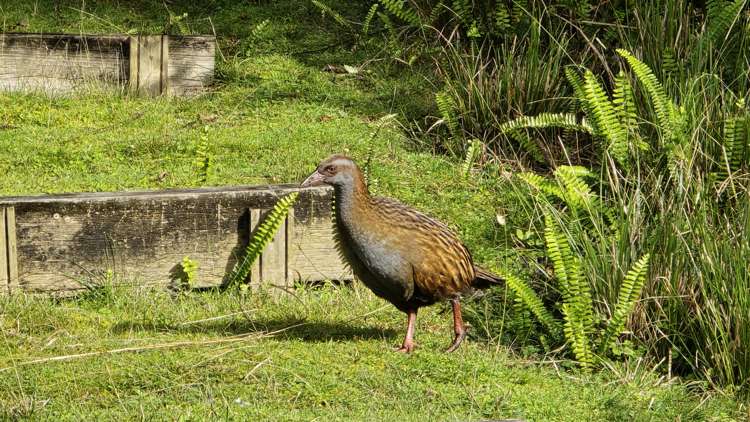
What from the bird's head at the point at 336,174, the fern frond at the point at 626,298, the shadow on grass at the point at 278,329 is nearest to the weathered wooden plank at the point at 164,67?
the shadow on grass at the point at 278,329

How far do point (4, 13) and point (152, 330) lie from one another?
578 centimetres

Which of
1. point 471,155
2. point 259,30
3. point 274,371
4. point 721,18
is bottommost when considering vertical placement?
point 274,371

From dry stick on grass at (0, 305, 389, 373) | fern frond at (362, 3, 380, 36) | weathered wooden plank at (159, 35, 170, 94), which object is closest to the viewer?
dry stick on grass at (0, 305, 389, 373)

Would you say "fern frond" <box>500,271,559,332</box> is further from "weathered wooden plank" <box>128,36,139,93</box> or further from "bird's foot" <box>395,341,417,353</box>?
"weathered wooden plank" <box>128,36,139,93</box>

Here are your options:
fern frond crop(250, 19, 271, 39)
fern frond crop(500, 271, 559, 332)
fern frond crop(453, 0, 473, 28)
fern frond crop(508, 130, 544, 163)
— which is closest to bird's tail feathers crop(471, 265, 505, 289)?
fern frond crop(500, 271, 559, 332)

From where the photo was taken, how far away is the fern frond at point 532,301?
627cm

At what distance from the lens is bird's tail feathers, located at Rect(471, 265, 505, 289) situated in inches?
254

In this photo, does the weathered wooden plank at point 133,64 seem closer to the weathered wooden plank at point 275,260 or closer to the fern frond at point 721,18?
the weathered wooden plank at point 275,260

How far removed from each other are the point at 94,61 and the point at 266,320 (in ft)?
12.7

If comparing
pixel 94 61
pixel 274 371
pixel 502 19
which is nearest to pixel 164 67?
pixel 94 61

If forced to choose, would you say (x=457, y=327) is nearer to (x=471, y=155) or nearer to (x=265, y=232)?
(x=265, y=232)

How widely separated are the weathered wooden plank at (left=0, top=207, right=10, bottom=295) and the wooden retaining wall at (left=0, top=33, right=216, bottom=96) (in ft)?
10.7

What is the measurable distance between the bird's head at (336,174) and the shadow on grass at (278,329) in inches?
32.6

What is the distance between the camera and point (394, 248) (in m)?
5.91
